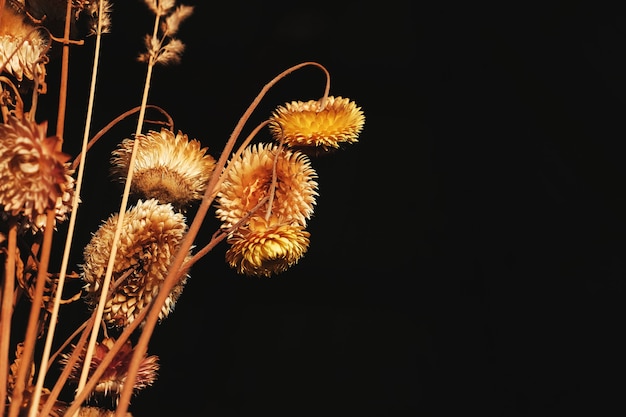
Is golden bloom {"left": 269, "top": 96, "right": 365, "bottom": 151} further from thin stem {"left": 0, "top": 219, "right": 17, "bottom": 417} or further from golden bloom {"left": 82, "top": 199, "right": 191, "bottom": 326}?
thin stem {"left": 0, "top": 219, "right": 17, "bottom": 417}

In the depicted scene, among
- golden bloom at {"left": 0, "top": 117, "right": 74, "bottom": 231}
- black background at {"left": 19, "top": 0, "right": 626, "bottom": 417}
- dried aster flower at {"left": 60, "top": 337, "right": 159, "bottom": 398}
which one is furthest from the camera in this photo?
black background at {"left": 19, "top": 0, "right": 626, "bottom": 417}

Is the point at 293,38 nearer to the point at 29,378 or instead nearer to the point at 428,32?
the point at 428,32

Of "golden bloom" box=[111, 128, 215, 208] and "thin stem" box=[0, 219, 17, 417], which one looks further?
"golden bloom" box=[111, 128, 215, 208]

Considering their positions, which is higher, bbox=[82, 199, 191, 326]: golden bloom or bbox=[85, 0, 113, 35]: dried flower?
bbox=[85, 0, 113, 35]: dried flower

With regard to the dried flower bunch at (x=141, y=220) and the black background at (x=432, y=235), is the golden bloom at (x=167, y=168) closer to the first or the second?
the dried flower bunch at (x=141, y=220)

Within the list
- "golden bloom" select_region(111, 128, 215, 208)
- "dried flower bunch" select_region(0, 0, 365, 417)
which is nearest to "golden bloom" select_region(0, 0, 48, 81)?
"dried flower bunch" select_region(0, 0, 365, 417)

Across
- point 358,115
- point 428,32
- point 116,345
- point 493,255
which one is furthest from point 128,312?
point 428,32

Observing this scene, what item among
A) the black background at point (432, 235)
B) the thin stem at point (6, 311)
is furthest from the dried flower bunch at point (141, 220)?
the black background at point (432, 235)

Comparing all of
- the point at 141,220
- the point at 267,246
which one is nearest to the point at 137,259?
the point at 141,220

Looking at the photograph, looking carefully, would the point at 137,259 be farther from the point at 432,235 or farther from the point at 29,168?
the point at 432,235
